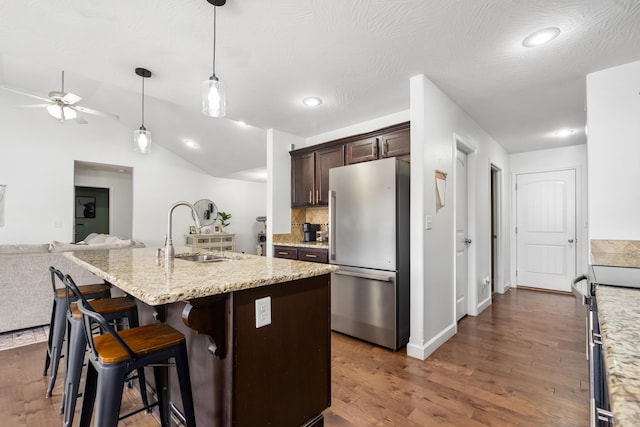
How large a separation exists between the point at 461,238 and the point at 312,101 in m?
2.35

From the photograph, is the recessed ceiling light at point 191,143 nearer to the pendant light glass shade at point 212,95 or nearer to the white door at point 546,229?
the pendant light glass shade at point 212,95

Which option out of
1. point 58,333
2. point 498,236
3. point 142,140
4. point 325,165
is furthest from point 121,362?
point 498,236

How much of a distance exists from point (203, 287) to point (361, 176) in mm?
2096

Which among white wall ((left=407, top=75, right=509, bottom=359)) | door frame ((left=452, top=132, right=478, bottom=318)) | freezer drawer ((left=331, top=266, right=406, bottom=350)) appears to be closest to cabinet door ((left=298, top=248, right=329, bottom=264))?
freezer drawer ((left=331, top=266, right=406, bottom=350))

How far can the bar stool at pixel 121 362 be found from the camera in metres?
1.16

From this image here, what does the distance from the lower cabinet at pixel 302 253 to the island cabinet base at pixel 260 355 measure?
1612mm

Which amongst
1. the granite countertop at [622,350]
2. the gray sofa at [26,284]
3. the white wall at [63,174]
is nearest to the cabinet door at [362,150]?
the granite countertop at [622,350]

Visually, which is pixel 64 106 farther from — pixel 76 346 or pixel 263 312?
pixel 263 312

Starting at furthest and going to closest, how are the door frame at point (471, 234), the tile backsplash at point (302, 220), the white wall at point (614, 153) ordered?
1. the tile backsplash at point (302, 220)
2. the door frame at point (471, 234)
3. the white wall at point (614, 153)

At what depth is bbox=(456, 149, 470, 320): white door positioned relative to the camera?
3.49 metres

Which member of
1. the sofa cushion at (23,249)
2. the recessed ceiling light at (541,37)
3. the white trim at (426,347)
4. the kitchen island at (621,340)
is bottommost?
the white trim at (426,347)

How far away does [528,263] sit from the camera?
5188mm

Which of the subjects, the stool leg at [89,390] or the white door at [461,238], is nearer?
the stool leg at [89,390]

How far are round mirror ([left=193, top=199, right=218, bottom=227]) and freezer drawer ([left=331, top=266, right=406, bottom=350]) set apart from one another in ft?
18.6
